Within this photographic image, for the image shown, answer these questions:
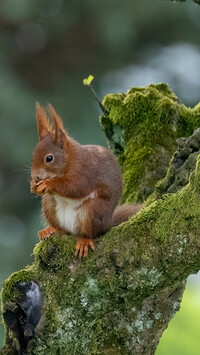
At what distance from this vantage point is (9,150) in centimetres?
1024

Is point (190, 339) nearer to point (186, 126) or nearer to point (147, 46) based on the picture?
point (186, 126)

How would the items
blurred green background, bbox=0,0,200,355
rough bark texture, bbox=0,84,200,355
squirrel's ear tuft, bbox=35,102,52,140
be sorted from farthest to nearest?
blurred green background, bbox=0,0,200,355
squirrel's ear tuft, bbox=35,102,52,140
rough bark texture, bbox=0,84,200,355

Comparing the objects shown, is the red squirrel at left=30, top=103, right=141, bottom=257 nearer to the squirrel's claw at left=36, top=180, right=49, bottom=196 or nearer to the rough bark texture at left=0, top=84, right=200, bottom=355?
the squirrel's claw at left=36, top=180, right=49, bottom=196

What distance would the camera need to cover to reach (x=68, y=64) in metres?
11.8

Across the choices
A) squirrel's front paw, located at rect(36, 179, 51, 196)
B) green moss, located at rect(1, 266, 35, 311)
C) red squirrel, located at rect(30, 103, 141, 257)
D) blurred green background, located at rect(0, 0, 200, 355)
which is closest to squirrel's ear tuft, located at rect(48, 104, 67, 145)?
red squirrel, located at rect(30, 103, 141, 257)

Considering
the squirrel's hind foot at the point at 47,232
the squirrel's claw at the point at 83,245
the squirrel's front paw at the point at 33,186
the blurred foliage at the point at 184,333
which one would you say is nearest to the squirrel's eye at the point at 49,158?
the squirrel's front paw at the point at 33,186

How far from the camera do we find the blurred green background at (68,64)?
400 inches

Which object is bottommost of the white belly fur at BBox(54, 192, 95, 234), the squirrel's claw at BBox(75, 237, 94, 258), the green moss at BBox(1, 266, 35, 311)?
the green moss at BBox(1, 266, 35, 311)

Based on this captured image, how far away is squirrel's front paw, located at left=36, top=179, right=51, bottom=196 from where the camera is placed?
3275 mm

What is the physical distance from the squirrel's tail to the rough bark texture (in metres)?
0.23

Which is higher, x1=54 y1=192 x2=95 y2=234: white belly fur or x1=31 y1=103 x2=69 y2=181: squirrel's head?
x1=31 y1=103 x2=69 y2=181: squirrel's head

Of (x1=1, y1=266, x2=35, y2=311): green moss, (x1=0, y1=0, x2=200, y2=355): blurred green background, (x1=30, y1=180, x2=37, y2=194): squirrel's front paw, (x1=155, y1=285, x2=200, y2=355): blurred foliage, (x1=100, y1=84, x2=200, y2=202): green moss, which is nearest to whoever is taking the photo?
(x1=1, y1=266, x2=35, y2=311): green moss

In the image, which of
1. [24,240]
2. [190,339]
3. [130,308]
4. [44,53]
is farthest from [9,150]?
[130,308]

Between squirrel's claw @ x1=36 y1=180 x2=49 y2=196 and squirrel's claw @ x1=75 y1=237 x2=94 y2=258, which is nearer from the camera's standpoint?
squirrel's claw @ x1=75 y1=237 x2=94 y2=258
